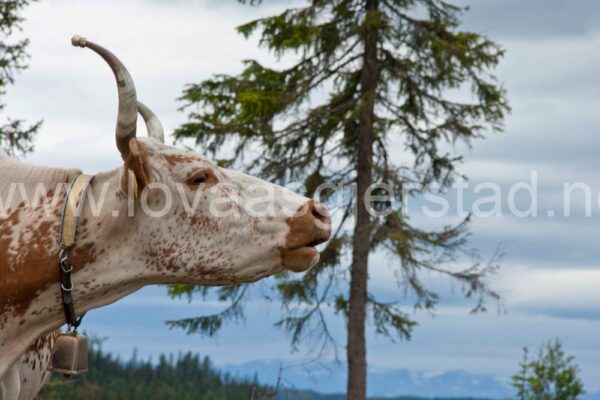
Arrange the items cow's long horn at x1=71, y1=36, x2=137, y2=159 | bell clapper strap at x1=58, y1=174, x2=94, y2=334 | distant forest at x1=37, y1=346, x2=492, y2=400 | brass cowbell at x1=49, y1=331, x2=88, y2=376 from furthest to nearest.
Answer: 1. distant forest at x1=37, y1=346, x2=492, y2=400
2. brass cowbell at x1=49, y1=331, x2=88, y2=376
3. bell clapper strap at x1=58, y1=174, x2=94, y2=334
4. cow's long horn at x1=71, y1=36, x2=137, y2=159

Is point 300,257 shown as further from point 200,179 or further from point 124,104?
point 124,104

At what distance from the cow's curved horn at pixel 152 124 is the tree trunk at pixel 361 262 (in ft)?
46.1

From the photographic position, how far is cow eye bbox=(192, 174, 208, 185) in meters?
4.01

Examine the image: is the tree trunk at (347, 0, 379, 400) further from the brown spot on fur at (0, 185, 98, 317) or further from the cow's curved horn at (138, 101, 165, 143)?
the brown spot on fur at (0, 185, 98, 317)

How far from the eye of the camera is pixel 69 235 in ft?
13.1

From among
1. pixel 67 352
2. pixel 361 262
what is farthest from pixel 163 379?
pixel 67 352

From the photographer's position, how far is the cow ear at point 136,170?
12.7ft

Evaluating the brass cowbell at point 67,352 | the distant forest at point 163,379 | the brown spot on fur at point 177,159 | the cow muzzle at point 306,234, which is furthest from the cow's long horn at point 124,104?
the distant forest at point 163,379

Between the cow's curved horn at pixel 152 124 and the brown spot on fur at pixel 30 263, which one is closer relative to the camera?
the brown spot on fur at pixel 30 263

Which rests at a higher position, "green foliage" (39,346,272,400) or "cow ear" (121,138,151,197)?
"cow ear" (121,138,151,197)

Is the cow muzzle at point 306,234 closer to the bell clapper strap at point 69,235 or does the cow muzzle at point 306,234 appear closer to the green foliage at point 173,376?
the bell clapper strap at point 69,235

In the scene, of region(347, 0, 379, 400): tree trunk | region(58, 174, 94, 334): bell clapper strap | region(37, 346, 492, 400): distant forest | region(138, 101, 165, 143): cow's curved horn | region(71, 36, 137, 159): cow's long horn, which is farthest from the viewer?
region(347, 0, 379, 400): tree trunk

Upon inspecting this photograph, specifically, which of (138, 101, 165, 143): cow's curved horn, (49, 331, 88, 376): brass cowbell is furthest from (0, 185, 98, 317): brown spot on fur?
(138, 101, 165, 143): cow's curved horn

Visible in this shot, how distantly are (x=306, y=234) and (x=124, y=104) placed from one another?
90 centimetres
